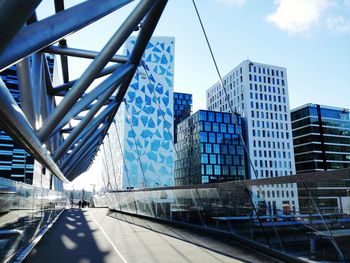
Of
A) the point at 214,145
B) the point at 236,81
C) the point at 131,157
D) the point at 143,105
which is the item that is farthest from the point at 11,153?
the point at 236,81

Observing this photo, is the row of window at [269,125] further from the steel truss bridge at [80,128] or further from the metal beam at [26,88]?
the metal beam at [26,88]

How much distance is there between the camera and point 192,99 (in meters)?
132

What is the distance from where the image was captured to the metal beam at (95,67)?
21.3 ft

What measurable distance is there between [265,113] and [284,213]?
287ft

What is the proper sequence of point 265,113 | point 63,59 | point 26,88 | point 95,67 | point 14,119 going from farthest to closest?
point 265,113 → point 63,59 → point 95,67 → point 26,88 → point 14,119

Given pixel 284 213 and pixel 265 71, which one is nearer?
pixel 284 213

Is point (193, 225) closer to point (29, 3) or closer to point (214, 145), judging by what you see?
point (29, 3)

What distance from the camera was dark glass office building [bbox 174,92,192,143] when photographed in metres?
128

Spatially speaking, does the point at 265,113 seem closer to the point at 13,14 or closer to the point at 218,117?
the point at 218,117

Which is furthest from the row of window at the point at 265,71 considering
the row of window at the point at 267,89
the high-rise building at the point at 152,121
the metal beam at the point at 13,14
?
the metal beam at the point at 13,14

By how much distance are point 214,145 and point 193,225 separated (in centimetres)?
7533

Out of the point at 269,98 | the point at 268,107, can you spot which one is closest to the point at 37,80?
the point at 268,107

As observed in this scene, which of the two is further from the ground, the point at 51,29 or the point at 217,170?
the point at 217,170

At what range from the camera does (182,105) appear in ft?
426
